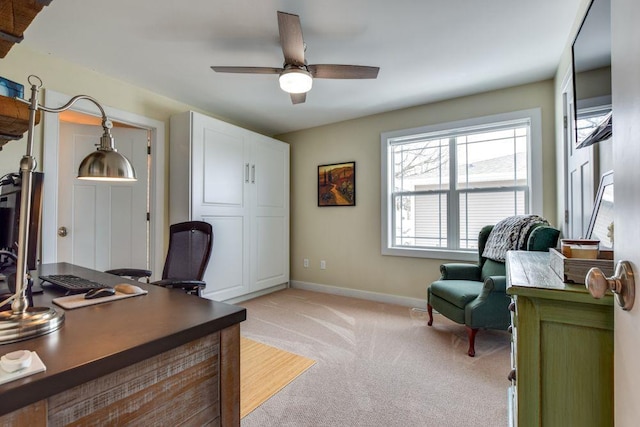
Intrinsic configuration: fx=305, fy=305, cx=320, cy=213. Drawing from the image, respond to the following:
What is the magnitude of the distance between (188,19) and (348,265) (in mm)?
3194

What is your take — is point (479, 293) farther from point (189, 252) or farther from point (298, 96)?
point (189, 252)

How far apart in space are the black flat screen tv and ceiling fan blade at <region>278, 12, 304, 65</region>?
1358mm

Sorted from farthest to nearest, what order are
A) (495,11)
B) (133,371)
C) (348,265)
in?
(348,265) → (495,11) → (133,371)

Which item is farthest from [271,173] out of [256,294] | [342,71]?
[342,71]

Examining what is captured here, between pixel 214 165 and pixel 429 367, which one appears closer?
pixel 429 367

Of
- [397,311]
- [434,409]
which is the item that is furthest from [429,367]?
[397,311]

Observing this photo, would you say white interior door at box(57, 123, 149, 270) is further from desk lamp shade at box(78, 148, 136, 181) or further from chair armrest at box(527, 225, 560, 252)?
chair armrest at box(527, 225, 560, 252)

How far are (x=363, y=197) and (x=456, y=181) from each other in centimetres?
115

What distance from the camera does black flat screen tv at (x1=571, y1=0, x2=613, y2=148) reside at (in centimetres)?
117

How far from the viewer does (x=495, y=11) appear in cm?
198

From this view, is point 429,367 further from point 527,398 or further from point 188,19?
point 188,19

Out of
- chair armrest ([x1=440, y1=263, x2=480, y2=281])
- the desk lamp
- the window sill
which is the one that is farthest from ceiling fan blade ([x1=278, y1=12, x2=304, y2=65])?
the window sill

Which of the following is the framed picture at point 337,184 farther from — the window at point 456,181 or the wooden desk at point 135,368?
the wooden desk at point 135,368

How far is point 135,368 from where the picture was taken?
29.9 inches
